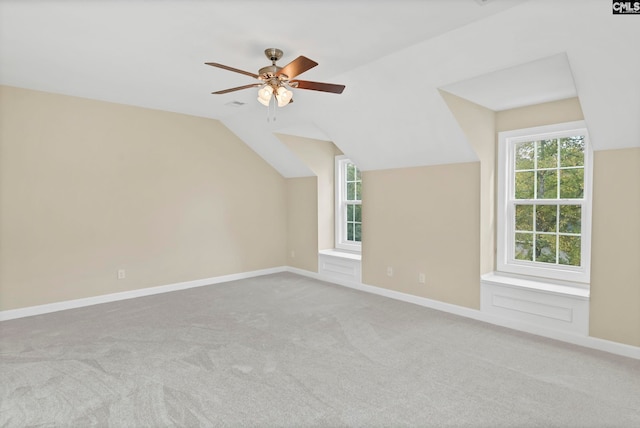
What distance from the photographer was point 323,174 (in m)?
5.97

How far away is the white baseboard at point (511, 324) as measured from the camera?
2938 millimetres

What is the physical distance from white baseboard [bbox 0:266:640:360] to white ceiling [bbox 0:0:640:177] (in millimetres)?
1686

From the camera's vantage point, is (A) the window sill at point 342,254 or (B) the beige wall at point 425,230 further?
(A) the window sill at point 342,254

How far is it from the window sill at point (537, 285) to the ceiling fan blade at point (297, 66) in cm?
285

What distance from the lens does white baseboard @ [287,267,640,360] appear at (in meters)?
2.94

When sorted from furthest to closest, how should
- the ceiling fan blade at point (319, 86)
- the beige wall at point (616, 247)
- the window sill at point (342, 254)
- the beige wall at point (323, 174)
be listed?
the beige wall at point (323, 174) < the window sill at point (342, 254) < the beige wall at point (616, 247) < the ceiling fan blade at point (319, 86)

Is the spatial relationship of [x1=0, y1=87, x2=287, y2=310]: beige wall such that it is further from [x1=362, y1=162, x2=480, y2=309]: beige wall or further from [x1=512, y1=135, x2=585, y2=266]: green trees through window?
[x1=512, y1=135, x2=585, y2=266]: green trees through window

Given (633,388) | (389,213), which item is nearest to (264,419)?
(633,388)

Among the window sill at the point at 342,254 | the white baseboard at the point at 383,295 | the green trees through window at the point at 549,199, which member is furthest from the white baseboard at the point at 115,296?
the green trees through window at the point at 549,199

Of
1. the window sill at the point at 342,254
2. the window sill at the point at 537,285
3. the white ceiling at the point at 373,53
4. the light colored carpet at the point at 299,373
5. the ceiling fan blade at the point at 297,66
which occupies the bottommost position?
the light colored carpet at the point at 299,373

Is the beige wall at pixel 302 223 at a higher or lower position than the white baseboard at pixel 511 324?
higher

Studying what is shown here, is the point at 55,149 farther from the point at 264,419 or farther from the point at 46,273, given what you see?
the point at 264,419

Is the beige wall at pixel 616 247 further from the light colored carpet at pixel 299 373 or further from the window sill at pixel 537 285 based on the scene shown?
the light colored carpet at pixel 299 373

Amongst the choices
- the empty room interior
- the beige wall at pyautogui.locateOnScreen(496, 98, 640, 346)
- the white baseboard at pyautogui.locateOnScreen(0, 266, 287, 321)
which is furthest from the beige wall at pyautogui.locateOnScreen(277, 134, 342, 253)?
the beige wall at pyautogui.locateOnScreen(496, 98, 640, 346)
